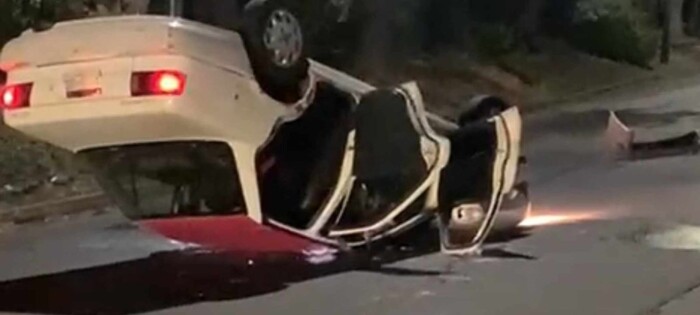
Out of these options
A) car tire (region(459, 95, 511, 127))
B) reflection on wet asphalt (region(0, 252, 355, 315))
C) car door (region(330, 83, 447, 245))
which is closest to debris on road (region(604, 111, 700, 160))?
car tire (region(459, 95, 511, 127))

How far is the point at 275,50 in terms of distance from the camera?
10930mm

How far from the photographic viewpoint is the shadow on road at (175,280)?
10.6m

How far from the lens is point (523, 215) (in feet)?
45.4

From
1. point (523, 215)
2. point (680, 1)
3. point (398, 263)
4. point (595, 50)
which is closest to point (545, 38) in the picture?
point (595, 50)

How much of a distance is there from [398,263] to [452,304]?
1671mm

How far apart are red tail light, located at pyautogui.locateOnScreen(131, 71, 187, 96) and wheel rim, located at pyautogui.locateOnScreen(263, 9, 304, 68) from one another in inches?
40.8

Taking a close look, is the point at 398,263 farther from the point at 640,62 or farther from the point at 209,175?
the point at 640,62

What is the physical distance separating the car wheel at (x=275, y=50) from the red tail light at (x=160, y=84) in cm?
85

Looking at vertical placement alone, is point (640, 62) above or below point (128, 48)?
below

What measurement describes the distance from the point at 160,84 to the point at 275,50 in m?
1.24

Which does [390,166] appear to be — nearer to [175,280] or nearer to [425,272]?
[425,272]

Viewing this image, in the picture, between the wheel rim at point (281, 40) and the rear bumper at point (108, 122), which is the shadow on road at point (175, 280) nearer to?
the rear bumper at point (108, 122)

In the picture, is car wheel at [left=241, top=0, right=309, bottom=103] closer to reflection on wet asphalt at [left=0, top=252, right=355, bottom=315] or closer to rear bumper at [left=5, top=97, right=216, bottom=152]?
rear bumper at [left=5, top=97, right=216, bottom=152]

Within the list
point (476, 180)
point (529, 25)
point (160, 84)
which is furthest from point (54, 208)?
point (529, 25)
